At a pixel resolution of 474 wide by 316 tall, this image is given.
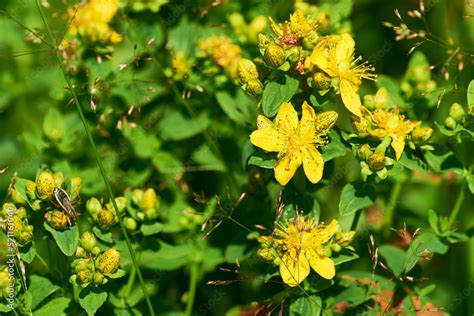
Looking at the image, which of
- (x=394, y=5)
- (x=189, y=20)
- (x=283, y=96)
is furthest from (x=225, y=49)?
(x=394, y=5)

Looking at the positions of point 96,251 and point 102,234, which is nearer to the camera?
point 96,251

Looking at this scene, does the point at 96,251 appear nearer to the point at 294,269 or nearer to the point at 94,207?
the point at 94,207

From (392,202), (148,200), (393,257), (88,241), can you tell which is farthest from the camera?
(392,202)

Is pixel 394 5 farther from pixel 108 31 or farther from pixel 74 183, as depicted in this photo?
pixel 74 183

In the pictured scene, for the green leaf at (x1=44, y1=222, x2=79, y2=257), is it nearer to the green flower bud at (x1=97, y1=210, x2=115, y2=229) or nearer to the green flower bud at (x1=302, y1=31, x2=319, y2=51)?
the green flower bud at (x1=97, y1=210, x2=115, y2=229)

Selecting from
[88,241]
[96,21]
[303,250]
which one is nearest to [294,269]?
[303,250]

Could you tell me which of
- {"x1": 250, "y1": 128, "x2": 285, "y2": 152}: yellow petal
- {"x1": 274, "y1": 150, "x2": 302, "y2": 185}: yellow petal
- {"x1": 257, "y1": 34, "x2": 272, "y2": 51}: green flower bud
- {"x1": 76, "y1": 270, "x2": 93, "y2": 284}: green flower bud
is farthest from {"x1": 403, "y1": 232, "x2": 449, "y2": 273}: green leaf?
{"x1": 76, "y1": 270, "x2": 93, "y2": 284}: green flower bud
